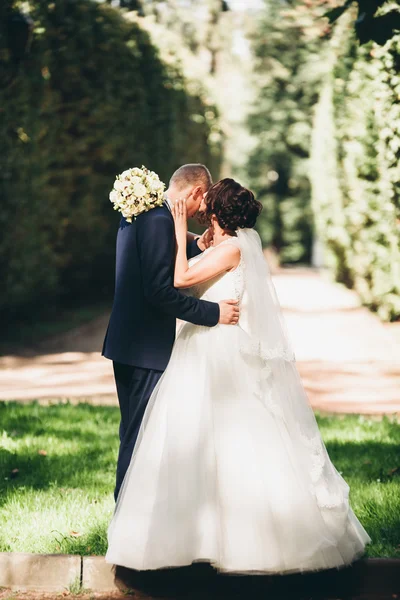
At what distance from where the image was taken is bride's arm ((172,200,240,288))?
13.0ft

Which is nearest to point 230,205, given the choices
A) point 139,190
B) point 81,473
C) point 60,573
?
point 139,190

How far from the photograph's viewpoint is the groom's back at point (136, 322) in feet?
13.2

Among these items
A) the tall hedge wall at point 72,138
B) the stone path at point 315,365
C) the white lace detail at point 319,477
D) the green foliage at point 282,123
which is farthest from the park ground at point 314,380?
the green foliage at point 282,123

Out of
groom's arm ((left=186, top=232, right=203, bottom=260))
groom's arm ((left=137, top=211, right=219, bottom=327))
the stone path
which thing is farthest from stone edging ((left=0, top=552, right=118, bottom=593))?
the stone path

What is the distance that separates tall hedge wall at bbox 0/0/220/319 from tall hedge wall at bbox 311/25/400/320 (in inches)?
163

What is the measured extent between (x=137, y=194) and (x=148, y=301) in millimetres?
552

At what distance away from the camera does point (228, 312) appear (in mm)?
3957

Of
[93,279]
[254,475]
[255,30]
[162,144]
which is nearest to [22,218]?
[93,279]

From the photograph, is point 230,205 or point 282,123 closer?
point 230,205

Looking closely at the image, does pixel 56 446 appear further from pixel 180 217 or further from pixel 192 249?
pixel 180 217

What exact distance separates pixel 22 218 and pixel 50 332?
2.05 m

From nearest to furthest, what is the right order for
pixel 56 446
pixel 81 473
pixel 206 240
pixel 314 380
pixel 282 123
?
pixel 206 240 < pixel 81 473 < pixel 56 446 < pixel 314 380 < pixel 282 123

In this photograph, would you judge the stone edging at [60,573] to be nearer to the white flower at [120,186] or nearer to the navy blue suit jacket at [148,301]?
the navy blue suit jacket at [148,301]

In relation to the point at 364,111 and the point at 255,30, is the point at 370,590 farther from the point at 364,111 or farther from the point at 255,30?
the point at 255,30
